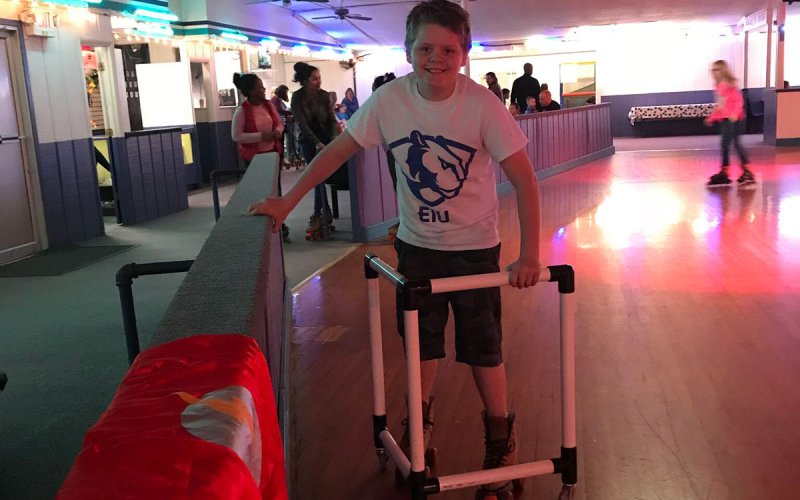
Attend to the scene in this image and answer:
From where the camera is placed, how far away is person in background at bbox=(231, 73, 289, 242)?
22.8ft

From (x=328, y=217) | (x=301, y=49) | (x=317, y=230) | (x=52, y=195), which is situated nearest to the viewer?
(x=317, y=230)

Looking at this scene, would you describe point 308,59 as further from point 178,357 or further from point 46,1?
point 178,357

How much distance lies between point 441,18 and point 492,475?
128cm

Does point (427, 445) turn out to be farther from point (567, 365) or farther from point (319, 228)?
point (319, 228)

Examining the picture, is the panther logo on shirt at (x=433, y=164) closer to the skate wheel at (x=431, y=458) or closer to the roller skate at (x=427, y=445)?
the roller skate at (x=427, y=445)

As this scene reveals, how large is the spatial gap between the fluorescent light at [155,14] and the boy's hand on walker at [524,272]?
10.4 metres

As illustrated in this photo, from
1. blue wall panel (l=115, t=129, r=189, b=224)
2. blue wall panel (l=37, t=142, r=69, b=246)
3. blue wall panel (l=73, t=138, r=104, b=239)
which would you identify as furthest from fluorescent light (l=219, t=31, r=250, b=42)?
blue wall panel (l=37, t=142, r=69, b=246)

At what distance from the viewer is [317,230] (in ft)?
25.0

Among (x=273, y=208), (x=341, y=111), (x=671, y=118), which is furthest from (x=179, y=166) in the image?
(x=671, y=118)

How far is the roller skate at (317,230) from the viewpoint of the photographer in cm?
760

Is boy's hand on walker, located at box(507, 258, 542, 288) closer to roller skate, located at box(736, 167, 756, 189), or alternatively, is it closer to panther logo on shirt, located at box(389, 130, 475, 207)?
panther logo on shirt, located at box(389, 130, 475, 207)

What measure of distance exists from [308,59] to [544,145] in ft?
36.5

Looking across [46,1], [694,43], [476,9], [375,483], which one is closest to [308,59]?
[476,9]

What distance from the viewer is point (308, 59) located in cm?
2183
